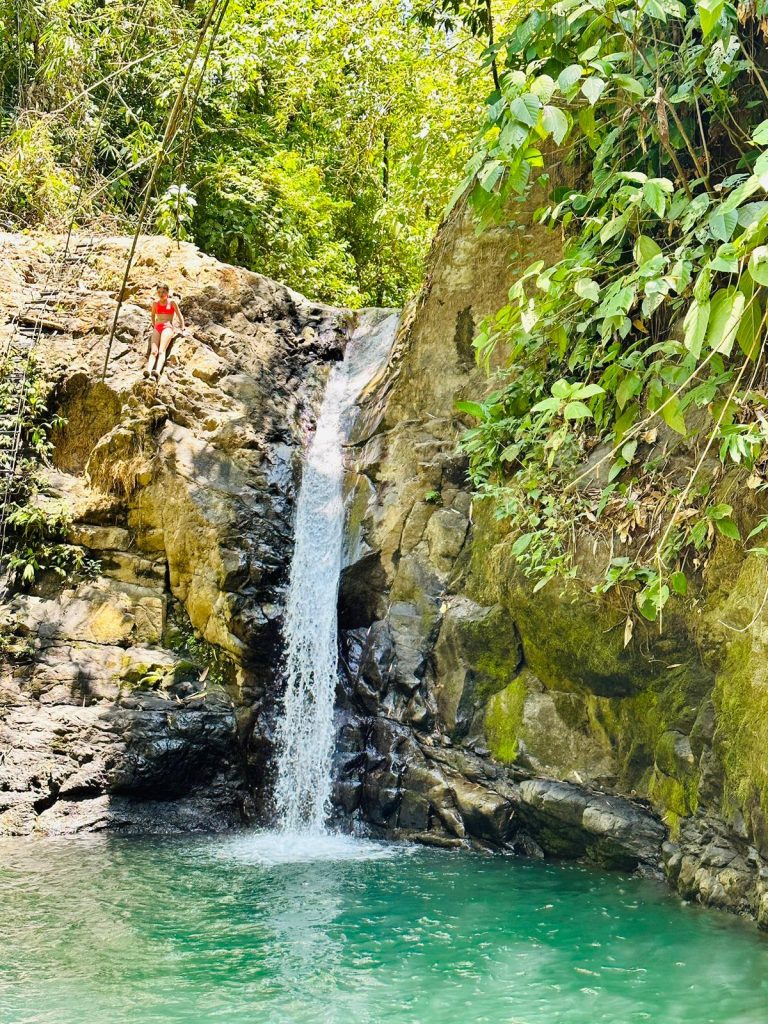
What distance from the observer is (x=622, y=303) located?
439 centimetres

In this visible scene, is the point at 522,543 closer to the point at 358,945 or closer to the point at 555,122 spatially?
the point at 358,945

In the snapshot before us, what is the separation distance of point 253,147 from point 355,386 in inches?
269

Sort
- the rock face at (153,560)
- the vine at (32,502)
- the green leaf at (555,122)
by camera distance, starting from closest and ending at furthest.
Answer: the green leaf at (555,122), the rock face at (153,560), the vine at (32,502)

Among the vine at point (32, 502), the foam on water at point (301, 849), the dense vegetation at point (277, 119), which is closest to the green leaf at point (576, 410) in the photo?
the foam on water at point (301, 849)

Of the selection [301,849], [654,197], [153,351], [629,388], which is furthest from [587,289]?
[153,351]

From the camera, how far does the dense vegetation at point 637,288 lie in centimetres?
379

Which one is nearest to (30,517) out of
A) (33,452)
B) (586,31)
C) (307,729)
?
(33,452)

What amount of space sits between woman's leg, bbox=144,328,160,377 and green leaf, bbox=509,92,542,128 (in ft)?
22.9

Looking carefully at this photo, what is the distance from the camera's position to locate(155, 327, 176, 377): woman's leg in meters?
9.79

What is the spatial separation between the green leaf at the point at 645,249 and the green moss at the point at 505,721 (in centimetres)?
406

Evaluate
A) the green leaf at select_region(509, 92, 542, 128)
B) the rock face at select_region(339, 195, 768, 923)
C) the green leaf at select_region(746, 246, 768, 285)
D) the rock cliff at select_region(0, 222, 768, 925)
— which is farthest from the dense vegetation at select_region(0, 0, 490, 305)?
the green leaf at select_region(746, 246, 768, 285)

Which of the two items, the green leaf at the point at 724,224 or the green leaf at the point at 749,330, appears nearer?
the green leaf at the point at 749,330

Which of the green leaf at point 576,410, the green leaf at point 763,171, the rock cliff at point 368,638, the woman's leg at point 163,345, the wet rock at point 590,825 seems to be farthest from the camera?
the woman's leg at point 163,345

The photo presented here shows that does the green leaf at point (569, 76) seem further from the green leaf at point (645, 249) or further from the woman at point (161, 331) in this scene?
the woman at point (161, 331)
